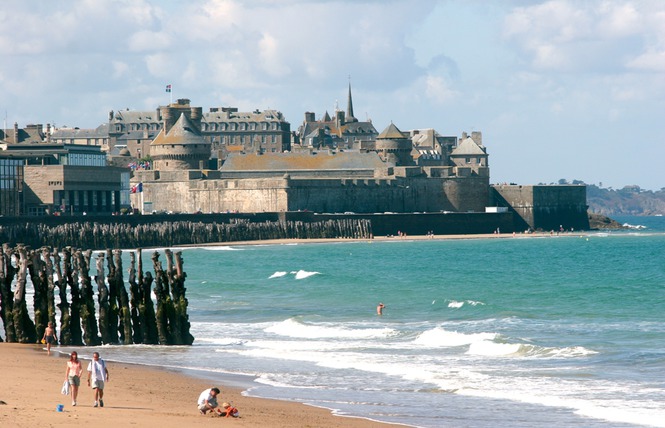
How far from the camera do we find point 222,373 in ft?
90.6

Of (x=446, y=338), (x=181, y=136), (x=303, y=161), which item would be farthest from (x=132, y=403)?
(x=181, y=136)

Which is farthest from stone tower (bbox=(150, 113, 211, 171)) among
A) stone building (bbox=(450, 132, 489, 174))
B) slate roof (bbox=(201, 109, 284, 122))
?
slate roof (bbox=(201, 109, 284, 122))

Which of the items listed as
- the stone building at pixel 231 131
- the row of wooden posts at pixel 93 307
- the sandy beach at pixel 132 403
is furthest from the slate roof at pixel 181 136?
the sandy beach at pixel 132 403

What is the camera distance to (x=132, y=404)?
22.2 metres

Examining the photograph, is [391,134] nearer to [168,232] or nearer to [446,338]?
[168,232]

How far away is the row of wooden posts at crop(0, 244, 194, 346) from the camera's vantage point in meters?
31.7

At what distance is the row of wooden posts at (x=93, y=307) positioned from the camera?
31719mm

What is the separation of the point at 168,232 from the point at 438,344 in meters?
56.6

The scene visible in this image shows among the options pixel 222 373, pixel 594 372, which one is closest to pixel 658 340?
pixel 594 372

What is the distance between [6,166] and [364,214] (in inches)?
1164

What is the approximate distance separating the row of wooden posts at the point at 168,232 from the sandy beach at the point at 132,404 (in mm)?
49125

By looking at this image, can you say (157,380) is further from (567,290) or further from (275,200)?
(275,200)

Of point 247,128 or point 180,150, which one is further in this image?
point 247,128

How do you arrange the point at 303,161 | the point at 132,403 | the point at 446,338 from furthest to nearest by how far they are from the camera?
the point at 303,161, the point at 446,338, the point at 132,403
